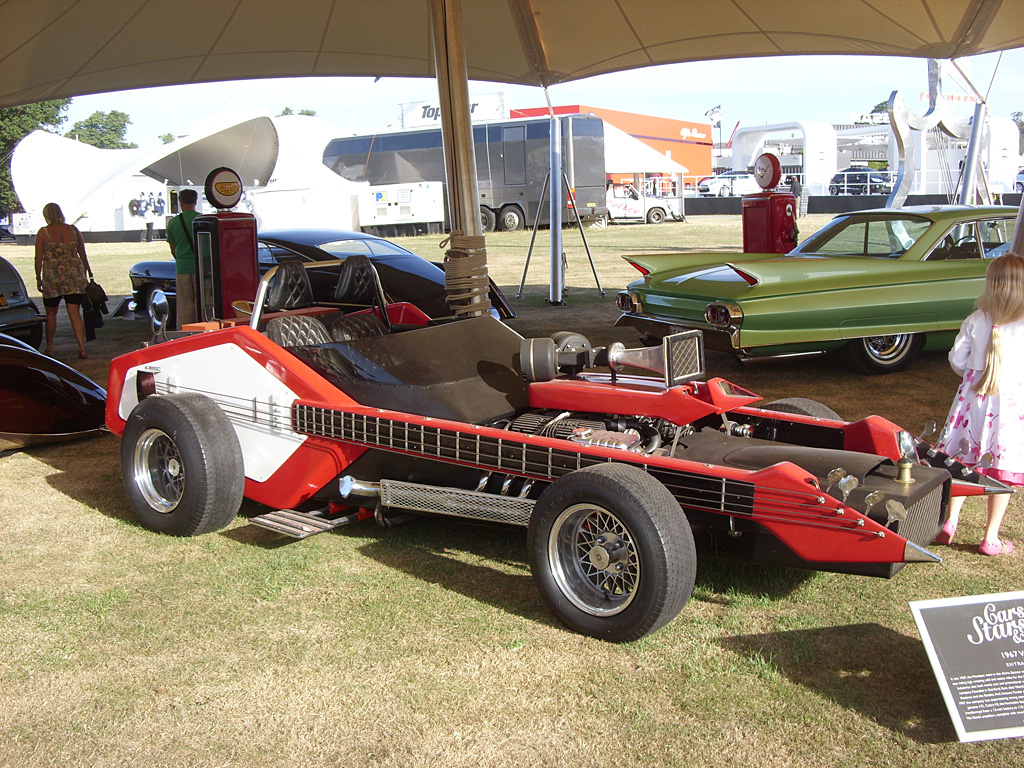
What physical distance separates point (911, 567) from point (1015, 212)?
198 inches

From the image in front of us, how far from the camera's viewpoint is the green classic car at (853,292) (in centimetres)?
686

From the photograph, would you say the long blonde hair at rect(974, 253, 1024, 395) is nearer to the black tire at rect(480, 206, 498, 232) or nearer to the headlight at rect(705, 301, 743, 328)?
the headlight at rect(705, 301, 743, 328)

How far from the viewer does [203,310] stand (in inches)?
307

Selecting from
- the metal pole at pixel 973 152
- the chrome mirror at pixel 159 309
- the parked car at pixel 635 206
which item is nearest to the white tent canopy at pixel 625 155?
the parked car at pixel 635 206

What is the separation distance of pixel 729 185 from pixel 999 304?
39751 millimetres

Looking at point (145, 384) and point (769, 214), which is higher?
point (769, 214)

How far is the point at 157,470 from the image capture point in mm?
4422

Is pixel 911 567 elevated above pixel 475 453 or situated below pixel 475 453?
below

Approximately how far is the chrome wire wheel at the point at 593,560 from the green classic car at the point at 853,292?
12.9 feet

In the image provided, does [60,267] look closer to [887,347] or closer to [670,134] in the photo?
[887,347]

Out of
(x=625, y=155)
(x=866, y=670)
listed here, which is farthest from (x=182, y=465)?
(x=625, y=155)

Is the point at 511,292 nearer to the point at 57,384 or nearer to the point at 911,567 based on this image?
the point at 57,384

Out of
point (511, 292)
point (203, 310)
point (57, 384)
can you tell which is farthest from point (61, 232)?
point (511, 292)

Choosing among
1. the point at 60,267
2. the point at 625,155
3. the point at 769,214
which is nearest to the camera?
the point at 60,267
